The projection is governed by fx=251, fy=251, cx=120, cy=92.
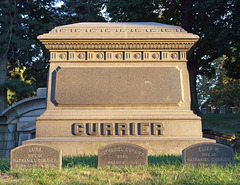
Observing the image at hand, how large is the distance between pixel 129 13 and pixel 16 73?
13028mm

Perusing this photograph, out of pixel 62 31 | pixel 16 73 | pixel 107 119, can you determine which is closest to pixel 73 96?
pixel 107 119

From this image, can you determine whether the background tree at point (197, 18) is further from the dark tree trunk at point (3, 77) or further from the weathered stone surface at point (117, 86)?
the dark tree trunk at point (3, 77)

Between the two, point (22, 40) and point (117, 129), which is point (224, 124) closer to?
point (117, 129)

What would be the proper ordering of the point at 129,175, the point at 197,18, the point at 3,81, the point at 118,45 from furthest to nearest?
the point at 197,18, the point at 3,81, the point at 118,45, the point at 129,175

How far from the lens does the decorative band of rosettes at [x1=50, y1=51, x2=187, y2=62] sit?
869 centimetres

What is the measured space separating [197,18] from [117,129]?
54.6ft

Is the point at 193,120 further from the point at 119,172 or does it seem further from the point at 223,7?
the point at 223,7

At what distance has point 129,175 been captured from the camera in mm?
4812

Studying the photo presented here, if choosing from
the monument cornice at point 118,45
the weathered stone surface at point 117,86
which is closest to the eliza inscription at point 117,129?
the weathered stone surface at point 117,86

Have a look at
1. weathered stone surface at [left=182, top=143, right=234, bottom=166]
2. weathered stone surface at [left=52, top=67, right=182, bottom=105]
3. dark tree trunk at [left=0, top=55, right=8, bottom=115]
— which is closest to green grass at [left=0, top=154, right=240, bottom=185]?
weathered stone surface at [left=182, top=143, right=234, bottom=166]

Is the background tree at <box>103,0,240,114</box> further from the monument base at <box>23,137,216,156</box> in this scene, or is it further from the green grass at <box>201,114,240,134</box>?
the monument base at <box>23,137,216,156</box>

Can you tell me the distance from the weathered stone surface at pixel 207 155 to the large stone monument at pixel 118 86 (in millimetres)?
2087

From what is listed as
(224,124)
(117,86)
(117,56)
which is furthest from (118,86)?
(224,124)

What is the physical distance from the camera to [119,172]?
16.7ft
